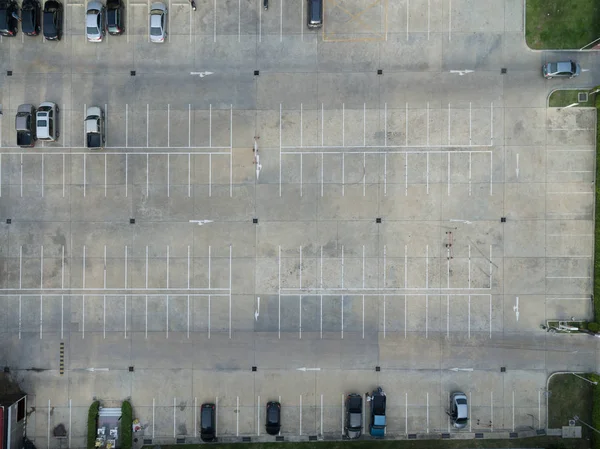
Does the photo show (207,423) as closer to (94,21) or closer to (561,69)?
(94,21)

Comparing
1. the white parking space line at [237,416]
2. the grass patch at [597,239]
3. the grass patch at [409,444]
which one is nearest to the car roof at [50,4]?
the white parking space line at [237,416]

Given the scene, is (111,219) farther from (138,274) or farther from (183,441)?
(183,441)

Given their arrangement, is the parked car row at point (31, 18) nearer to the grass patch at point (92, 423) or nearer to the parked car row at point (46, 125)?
the parked car row at point (46, 125)

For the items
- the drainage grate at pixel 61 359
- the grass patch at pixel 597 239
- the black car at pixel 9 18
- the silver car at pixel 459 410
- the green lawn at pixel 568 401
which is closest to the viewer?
the silver car at pixel 459 410

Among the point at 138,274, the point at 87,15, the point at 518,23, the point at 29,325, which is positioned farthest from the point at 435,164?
the point at 29,325

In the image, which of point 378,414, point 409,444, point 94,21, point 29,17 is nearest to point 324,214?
point 378,414

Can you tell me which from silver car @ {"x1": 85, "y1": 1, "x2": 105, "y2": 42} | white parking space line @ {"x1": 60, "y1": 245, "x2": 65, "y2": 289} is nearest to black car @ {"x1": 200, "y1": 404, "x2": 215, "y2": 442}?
white parking space line @ {"x1": 60, "y1": 245, "x2": 65, "y2": 289}

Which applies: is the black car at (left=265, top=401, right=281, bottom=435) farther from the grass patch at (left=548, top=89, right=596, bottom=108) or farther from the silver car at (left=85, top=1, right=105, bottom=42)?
the grass patch at (left=548, top=89, right=596, bottom=108)
